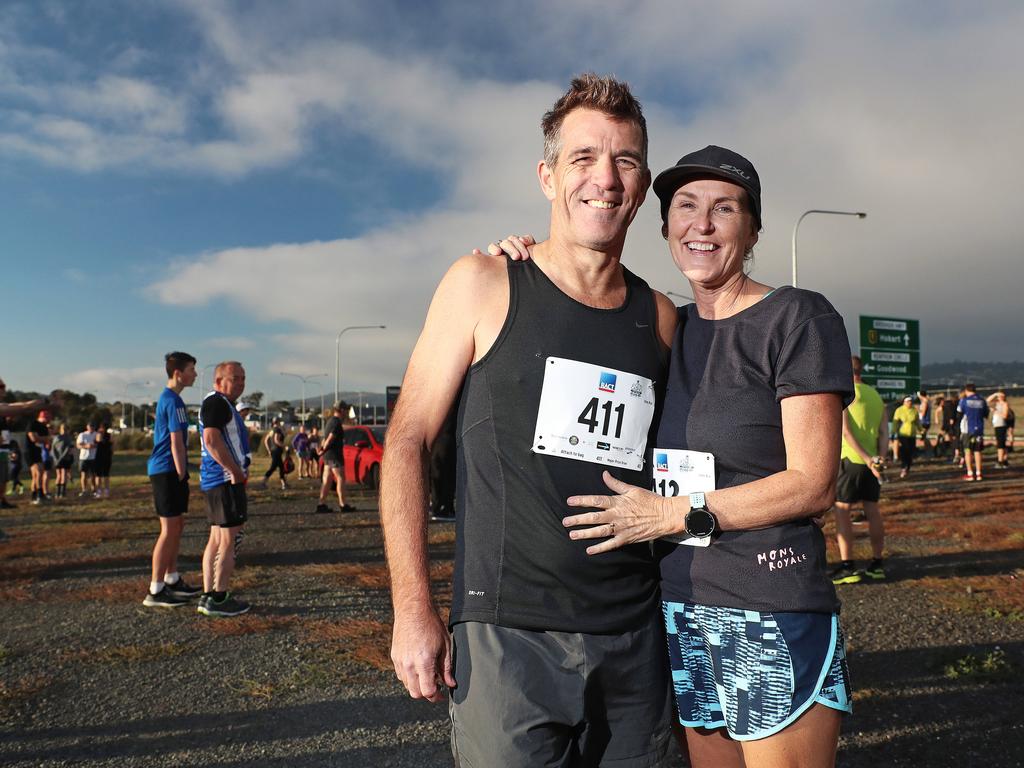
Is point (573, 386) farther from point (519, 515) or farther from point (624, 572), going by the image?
point (624, 572)

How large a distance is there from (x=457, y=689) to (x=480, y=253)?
1145mm

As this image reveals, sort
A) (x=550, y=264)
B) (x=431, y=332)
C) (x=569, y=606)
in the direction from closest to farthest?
(x=569, y=606), (x=431, y=332), (x=550, y=264)

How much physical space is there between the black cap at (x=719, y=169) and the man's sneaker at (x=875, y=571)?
6011 millimetres

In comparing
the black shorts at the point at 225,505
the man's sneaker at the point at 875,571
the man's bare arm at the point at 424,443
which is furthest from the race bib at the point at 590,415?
the man's sneaker at the point at 875,571

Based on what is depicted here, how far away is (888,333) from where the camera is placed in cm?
1708

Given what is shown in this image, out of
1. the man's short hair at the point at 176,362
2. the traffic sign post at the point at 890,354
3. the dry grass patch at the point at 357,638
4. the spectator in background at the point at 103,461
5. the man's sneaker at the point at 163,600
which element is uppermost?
the traffic sign post at the point at 890,354

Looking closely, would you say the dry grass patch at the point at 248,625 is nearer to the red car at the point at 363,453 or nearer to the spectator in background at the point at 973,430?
the red car at the point at 363,453

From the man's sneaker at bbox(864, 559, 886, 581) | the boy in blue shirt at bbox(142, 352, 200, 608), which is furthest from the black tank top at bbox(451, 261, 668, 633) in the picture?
the man's sneaker at bbox(864, 559, 886, 581)

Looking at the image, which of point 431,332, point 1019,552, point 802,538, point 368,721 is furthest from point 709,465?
point 1019,552

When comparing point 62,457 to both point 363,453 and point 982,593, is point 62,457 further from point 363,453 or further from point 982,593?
point 982,593

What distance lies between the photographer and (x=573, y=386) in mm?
1840

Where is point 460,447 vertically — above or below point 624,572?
above

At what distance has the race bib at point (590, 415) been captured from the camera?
5.95ft

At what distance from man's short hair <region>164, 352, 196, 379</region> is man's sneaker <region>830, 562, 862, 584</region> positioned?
636 centimetres
